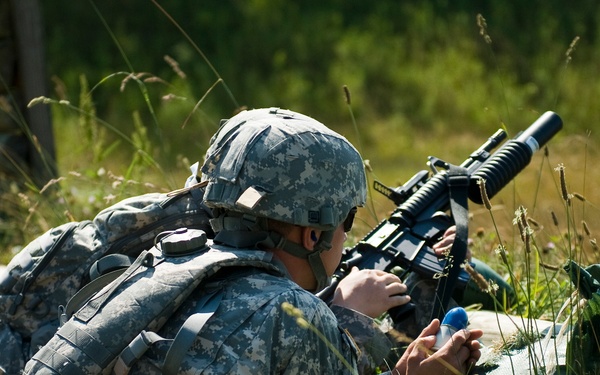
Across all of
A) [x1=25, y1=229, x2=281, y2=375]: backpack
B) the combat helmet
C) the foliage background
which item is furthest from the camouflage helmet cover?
the foliage background

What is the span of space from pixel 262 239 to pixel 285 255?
0.11 m

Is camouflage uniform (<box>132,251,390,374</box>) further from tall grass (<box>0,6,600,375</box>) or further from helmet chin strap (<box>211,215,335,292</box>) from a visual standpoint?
tall grass (<box>0,6,600,375</box>)

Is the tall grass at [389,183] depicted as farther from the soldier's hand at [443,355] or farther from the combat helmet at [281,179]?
the combat helmet at [281,179]

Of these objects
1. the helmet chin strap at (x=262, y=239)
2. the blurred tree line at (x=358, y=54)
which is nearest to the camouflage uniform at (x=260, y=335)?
the helmet chin strap at (x=262, y=239)

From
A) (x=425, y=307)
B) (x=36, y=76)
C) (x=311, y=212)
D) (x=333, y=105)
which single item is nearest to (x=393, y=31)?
(x=333, y=105)

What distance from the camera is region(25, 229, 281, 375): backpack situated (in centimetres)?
274

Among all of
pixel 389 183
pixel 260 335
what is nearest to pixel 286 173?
pixel 260 335

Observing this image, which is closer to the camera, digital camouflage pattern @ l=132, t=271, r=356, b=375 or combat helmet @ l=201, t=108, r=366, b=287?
digital camouflage pattern @ l=132, t=271, r=356, b=375

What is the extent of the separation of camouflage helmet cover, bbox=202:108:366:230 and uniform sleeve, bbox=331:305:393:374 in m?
0.37

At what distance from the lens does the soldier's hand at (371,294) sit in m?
3.41

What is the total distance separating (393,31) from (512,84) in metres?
2.12

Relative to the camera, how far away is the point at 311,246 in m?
3.10

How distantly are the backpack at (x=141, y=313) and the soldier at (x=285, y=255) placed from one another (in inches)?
1.9

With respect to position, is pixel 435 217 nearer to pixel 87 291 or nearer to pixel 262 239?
pixel 262 239
